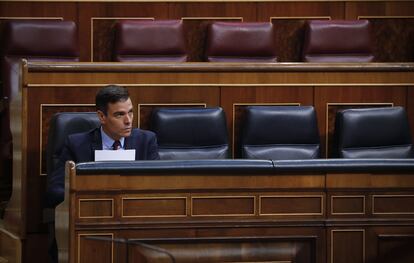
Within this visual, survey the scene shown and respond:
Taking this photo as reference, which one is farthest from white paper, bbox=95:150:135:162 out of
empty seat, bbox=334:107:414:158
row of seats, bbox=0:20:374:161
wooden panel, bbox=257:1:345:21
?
wooden panel, bbox=257:1:345:21

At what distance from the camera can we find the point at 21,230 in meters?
1.36

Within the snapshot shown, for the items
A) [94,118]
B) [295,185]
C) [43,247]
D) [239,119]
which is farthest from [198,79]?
[295,185]

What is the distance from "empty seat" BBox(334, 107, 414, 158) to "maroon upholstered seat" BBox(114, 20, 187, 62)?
440mm

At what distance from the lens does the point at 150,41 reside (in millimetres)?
1729

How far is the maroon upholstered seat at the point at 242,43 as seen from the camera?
5.69ft

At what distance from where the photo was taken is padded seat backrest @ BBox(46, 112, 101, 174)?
1306 mm

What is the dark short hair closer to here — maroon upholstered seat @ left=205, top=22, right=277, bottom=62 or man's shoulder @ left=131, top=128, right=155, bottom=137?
man's shoulder @ left=131, top=128, right=155, bottom=137

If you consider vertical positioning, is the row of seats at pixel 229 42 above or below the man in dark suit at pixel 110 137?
above

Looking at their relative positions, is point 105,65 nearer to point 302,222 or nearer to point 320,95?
point 320,95

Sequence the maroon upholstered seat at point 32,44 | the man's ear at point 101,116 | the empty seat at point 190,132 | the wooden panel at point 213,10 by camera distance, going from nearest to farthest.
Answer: the man's ear at point 101,116
the empty seat at point 190,132
the maroon upholstered seat at point 32,44
the wooden panel at point 213,10

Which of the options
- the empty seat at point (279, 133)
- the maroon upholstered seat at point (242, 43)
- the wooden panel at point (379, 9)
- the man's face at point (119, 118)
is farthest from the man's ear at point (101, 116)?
the wooden panel at point (379, 9)

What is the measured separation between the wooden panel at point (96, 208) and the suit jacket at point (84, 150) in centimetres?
24

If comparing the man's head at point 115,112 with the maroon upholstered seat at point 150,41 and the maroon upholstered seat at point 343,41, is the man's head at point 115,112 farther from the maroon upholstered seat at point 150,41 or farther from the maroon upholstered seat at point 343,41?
the maroon upholstered seat at point 343,41

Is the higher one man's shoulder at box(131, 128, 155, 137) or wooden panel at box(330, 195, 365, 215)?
man's shoulder at box(131, 128, 155, 137)
